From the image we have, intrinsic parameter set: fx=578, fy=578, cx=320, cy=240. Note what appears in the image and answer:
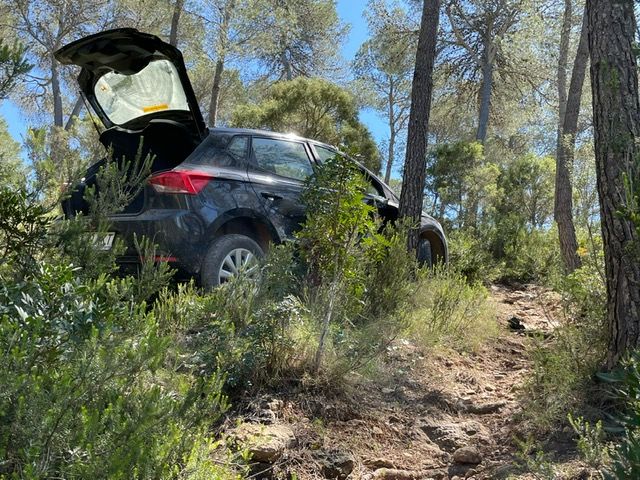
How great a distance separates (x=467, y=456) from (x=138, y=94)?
11.2ft

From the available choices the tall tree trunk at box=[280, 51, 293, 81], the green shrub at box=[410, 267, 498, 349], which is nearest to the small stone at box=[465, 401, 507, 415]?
the green shrub at box=[410, 267, 498, 349]

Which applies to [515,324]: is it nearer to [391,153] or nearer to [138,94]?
[138,94]

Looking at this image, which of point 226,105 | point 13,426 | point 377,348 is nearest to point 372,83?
point 226,105

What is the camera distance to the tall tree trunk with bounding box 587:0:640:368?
10.4 ft

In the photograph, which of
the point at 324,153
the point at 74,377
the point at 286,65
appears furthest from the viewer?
the point at 286,65

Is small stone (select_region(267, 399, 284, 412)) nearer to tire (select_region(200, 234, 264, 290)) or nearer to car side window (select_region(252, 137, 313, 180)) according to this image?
tire (select_region(200, 234, 264, 290))

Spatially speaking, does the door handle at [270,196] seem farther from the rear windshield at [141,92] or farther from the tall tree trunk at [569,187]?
the tall tree trunk at [569,187]

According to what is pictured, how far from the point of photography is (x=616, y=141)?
324 centimetres

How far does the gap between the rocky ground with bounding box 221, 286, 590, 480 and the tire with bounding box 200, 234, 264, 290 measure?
4.42ft

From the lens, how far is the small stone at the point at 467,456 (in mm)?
2859

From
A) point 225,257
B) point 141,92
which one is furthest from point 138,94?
point 225,257

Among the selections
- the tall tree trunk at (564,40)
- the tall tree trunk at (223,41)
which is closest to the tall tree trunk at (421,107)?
the tall tree trunk at (564,40)

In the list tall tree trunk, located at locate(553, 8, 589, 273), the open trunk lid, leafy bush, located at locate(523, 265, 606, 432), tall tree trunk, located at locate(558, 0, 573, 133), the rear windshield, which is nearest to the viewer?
leafy bush, located at locate(523, 265, 606, 432)

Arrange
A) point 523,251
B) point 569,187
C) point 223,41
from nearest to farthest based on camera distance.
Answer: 1. point 569,187
2. point 523,251
3. point 223,41
